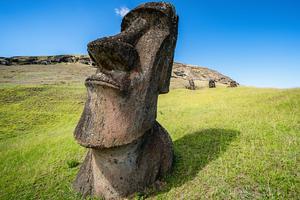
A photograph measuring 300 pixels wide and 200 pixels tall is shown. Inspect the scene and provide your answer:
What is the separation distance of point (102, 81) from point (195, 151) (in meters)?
4.20

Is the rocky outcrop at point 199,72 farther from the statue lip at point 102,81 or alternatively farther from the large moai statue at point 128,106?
the statue lip at point 102,81

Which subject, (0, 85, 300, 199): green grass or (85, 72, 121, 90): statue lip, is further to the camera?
(85, 72, 121, 90): statue lip

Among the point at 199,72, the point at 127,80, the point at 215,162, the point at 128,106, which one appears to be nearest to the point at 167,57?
the point at 127,80

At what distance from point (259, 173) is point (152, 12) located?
5089mm

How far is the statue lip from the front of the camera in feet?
19.6

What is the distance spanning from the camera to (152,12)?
6.76 m

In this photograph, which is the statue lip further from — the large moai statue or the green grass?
the green grass

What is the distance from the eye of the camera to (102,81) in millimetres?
6098

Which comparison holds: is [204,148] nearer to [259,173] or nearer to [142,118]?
[259,173]

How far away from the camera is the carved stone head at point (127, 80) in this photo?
6.00m

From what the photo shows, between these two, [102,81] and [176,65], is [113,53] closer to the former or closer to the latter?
[102,81]

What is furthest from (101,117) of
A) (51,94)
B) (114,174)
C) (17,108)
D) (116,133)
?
(51,94)

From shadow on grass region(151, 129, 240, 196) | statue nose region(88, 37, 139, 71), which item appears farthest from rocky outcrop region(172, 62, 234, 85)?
statue nose region(88, 37, 139, 71)

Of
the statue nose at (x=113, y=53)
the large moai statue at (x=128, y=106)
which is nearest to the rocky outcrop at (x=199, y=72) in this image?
the large moai statue at (x=128, y=106)
